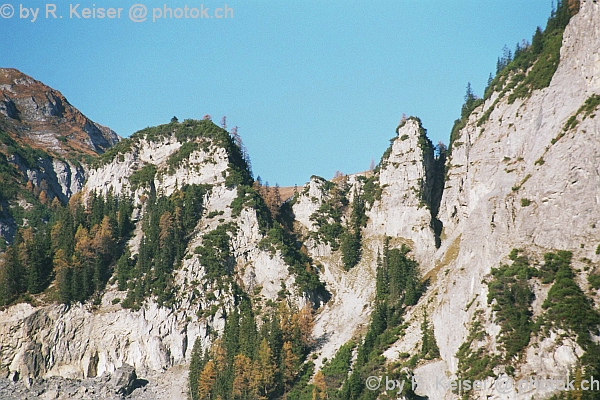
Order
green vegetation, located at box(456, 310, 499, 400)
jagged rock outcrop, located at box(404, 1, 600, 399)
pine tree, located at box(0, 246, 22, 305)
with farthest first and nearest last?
pine tree, located at box(0, 246, 22, 305) → jagged rock outcrop, located at box(404, 1, 600, 399) → green vegetation, located at box(456, 310, 499, 400)

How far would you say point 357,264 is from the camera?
151 metres

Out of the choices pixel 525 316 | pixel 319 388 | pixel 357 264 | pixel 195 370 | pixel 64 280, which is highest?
pixel 357 264

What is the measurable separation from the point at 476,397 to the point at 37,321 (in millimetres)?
86765

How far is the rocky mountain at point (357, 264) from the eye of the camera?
10431 centimetres

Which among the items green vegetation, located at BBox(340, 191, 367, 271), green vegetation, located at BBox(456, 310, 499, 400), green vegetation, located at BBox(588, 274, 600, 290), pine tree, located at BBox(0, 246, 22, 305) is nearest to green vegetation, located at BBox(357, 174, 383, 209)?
green vegetation, located at BBox(340, 191, 367, 271)

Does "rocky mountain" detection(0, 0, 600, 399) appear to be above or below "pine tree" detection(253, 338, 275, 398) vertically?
above

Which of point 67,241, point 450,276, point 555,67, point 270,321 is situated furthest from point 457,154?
point 67,241

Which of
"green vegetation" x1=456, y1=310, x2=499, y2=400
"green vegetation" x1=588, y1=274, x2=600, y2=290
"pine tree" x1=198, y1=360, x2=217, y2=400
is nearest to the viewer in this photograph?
"green vegetation" x1=456, y1=310, x2=499, y2=400

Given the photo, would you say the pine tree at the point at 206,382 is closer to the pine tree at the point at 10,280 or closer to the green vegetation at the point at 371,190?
the pine tree at the point at 10,280

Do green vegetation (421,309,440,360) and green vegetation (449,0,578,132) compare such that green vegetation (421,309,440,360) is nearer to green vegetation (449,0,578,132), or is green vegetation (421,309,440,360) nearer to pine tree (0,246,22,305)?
green vegetation (449,0,578,132)

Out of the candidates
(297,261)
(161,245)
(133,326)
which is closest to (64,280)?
(133,326)

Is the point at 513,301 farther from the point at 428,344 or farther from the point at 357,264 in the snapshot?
the point at 357,264

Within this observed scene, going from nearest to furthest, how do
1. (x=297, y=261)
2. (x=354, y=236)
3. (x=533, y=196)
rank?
(x=533, y=196) < (x=297, y=261) < (x=354, y=236)

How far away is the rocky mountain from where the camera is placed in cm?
10431
